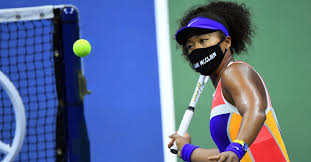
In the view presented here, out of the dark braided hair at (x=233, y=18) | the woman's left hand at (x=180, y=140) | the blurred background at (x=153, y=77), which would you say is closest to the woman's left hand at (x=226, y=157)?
the woman's left hand at (x=180, y=140)

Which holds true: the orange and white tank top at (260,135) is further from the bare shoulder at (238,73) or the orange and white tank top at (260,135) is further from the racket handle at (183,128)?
the racket handle at (183,128)

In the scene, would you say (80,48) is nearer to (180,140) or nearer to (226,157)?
(180,140)

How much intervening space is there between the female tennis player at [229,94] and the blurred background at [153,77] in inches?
45.5

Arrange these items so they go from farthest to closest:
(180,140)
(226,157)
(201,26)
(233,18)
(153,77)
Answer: (153,77), (233,18), (180,140), (201,26), (226,157)

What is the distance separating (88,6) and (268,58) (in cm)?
141

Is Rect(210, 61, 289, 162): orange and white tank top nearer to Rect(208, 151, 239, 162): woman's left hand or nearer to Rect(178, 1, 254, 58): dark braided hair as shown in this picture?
Rect(208, 151, 239, 162): woman's left hand

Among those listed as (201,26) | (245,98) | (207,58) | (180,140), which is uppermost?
(201,26)

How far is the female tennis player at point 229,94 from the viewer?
1.35 metres

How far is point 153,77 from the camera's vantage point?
3.04 metres

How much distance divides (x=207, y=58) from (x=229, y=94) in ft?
0.77

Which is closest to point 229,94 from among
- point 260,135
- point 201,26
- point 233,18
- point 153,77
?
point 260,135

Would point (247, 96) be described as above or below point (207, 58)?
below

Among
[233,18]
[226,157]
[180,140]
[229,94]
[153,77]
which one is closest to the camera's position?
[226,157]

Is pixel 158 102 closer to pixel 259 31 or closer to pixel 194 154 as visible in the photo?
pixel 259 31
